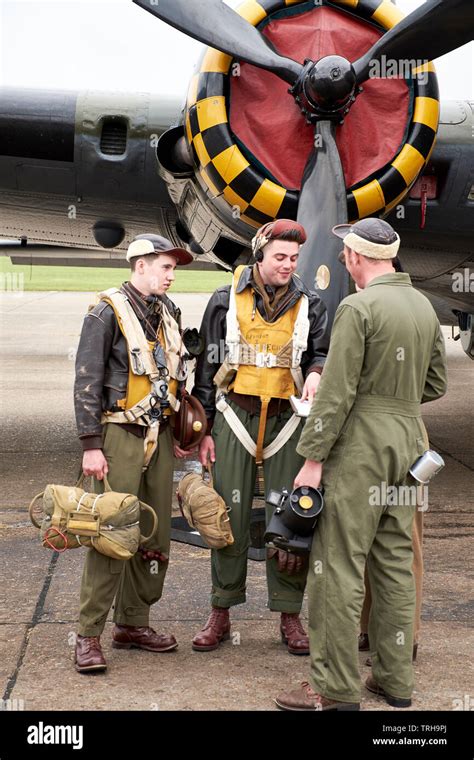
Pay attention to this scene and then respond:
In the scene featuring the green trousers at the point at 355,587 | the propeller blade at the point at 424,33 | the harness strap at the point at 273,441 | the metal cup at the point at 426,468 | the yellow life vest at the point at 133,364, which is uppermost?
the propeller blade at the point at 424,33

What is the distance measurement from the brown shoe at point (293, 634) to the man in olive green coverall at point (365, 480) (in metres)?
0.47

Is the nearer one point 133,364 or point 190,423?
point 133,364

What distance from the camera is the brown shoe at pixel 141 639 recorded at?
13.1 ft

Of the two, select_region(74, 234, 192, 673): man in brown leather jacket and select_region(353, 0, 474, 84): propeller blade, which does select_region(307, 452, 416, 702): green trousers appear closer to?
select_region(74, 234, 192, 673): man in brown leather jacket

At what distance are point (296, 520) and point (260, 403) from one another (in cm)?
79

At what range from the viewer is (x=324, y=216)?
5074 millimetres

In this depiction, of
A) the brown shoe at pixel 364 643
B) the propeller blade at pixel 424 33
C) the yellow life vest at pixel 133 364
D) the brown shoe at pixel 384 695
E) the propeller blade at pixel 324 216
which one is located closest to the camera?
the brown shoe at pixel 384 695

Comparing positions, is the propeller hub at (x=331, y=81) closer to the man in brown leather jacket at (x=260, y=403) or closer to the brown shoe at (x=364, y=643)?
the man in brown leather jacket at (x=260, y=403)

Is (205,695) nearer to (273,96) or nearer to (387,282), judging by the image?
(387,282)

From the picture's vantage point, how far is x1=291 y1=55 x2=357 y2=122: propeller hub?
5.00 metres

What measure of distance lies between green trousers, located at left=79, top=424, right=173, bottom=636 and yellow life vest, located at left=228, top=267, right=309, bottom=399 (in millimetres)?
430

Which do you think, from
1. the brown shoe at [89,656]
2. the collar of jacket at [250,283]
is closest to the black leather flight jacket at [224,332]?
the collar of jacket at [250,283]

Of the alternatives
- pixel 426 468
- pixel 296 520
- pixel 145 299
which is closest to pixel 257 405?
pixel 145 299

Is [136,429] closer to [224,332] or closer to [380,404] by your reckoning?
[224,332]
